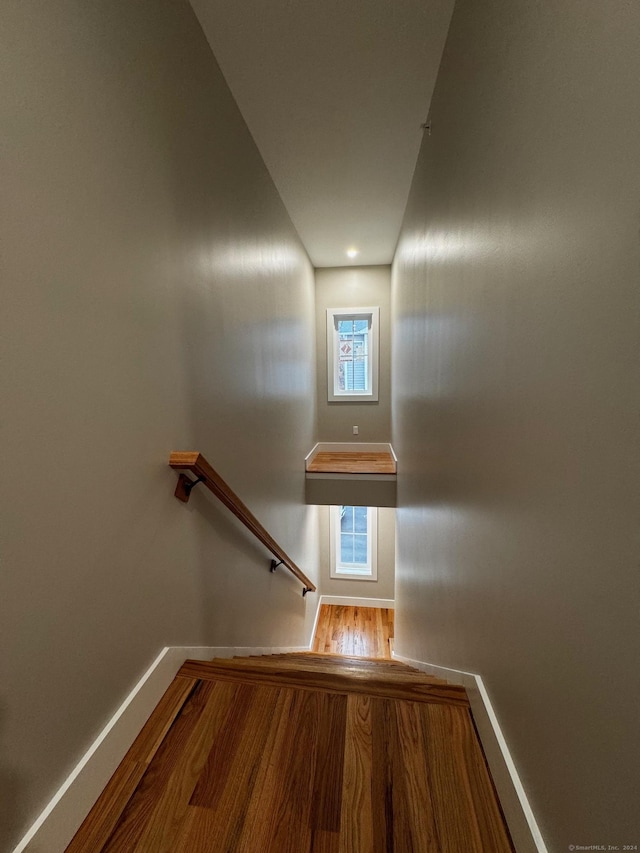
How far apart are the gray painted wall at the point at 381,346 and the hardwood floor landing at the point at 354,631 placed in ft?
8.39

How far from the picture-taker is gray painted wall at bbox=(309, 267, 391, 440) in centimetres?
474

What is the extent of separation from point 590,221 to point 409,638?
9.68 ft

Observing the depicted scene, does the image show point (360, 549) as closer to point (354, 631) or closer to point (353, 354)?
point (354, 631)

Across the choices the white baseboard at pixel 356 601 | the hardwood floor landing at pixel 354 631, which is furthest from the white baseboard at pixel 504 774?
the white baseboard at pixel 356 601

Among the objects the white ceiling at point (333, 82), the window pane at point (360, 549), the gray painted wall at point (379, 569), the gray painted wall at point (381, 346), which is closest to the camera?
the white ceiling at point (333, 82)

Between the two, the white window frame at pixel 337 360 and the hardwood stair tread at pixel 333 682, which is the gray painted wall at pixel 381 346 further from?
the hardwood stair tread at pixel 333 682

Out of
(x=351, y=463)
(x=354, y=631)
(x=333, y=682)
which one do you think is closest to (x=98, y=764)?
(x=333, y=682)

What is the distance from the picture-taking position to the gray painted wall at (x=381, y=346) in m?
4.74

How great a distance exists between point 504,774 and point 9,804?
3.53 feet

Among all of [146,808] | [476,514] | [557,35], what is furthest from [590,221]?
[146,808]

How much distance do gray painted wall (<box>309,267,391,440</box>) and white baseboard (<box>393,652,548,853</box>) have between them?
12.6ft

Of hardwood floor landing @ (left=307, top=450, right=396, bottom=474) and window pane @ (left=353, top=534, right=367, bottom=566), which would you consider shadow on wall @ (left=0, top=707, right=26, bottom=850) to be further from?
window pane @ (left=353, top=534, right=367, bottom=566)

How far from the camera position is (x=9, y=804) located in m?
0.70

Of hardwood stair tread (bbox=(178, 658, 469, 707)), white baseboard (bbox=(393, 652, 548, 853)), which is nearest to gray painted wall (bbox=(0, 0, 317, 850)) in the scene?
hardwood stair tread (bbox=(178, 658, 469, 707))
